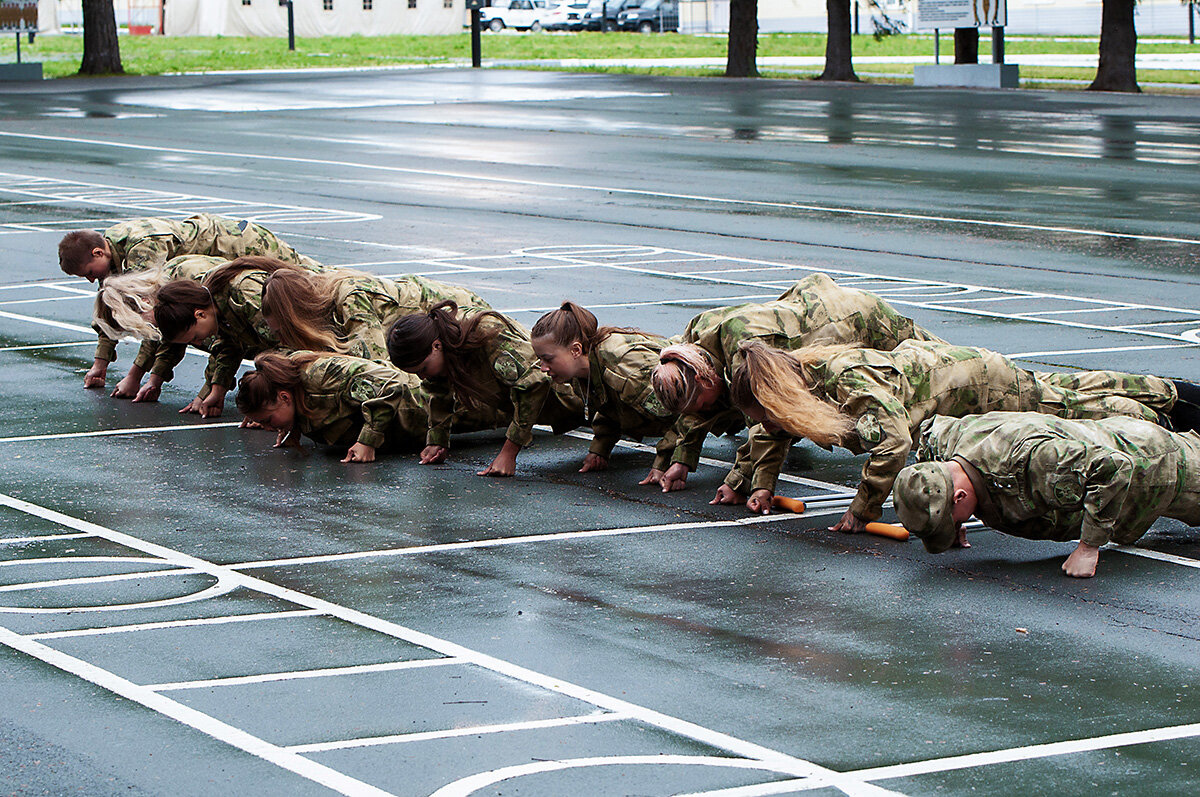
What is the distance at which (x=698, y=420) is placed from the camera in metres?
8.95

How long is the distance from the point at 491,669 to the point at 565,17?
74.5 meters

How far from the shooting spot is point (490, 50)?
65.4 metres

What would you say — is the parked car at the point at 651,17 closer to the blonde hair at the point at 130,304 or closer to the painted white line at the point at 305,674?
the blonde hair at the point at 130,304

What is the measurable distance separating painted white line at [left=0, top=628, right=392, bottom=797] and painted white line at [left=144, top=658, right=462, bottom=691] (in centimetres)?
11

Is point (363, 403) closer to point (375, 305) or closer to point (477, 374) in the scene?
point (477, 374)

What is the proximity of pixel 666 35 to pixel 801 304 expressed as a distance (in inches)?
2719

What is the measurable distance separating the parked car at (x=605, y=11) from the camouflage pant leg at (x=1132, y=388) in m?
69.8

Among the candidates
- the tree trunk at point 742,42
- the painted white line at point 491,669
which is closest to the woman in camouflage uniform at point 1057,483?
the painted white line at point 491,669

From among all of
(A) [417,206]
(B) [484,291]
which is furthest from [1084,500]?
(A) [417,206]

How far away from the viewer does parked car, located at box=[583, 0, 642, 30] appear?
7669 cm

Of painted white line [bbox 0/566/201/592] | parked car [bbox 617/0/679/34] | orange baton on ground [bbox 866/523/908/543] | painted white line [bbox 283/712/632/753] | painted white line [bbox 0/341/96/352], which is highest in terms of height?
parked car [bbox 617/0/679/34]

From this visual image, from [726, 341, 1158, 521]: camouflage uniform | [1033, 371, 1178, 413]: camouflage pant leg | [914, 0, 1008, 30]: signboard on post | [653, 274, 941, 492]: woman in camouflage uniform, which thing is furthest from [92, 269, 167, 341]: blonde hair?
[914, 0, 1008, 30]: signboard on post

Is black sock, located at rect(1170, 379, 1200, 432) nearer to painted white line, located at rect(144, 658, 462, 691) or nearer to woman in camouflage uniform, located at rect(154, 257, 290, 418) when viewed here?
painted white line, located at rect(144, 658, 462, 691)

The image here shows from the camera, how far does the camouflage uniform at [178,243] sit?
1180 cm
